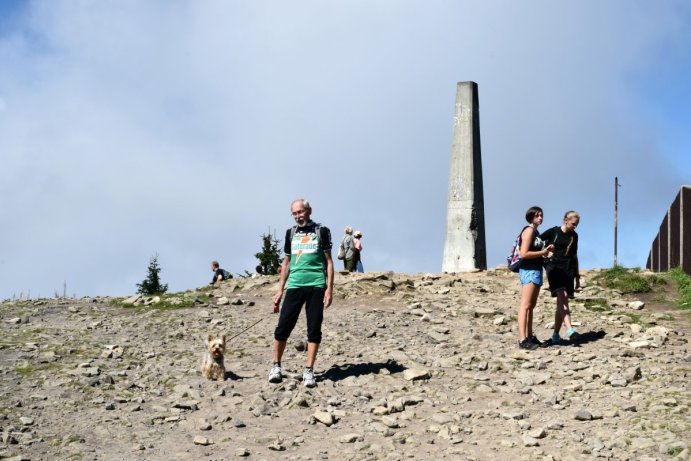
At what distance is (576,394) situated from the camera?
10641 mm

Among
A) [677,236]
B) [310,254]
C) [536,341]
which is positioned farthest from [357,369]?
[677,236]

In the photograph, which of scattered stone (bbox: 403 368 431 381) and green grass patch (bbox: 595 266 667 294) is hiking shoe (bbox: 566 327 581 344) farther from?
green grass patch (bbox: 595 266 667 294)

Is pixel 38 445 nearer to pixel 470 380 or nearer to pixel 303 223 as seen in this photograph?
pixel 303 223

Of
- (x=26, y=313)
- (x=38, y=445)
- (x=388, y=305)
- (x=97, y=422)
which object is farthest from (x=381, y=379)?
(x=26, y=313)

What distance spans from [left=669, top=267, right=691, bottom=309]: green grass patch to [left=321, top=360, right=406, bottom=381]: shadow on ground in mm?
7309

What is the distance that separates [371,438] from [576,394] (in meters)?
2.82

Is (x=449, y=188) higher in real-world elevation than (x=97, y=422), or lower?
higher

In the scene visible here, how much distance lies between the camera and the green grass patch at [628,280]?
18203 mm

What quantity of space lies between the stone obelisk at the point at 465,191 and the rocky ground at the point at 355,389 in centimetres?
694

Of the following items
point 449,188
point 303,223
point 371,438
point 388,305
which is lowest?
point 371,438

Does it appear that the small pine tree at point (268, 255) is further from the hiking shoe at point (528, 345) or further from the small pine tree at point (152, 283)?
the hiking shoe at point (528, 345)

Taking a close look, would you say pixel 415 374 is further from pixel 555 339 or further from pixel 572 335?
pixel 572 335

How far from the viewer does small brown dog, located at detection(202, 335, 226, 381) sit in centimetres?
1103

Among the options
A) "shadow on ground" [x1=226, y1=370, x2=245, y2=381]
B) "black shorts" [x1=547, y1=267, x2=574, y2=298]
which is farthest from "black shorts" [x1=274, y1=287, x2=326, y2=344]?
"black shorts" [x1=547, y1=267, x2=574, y2=298]
